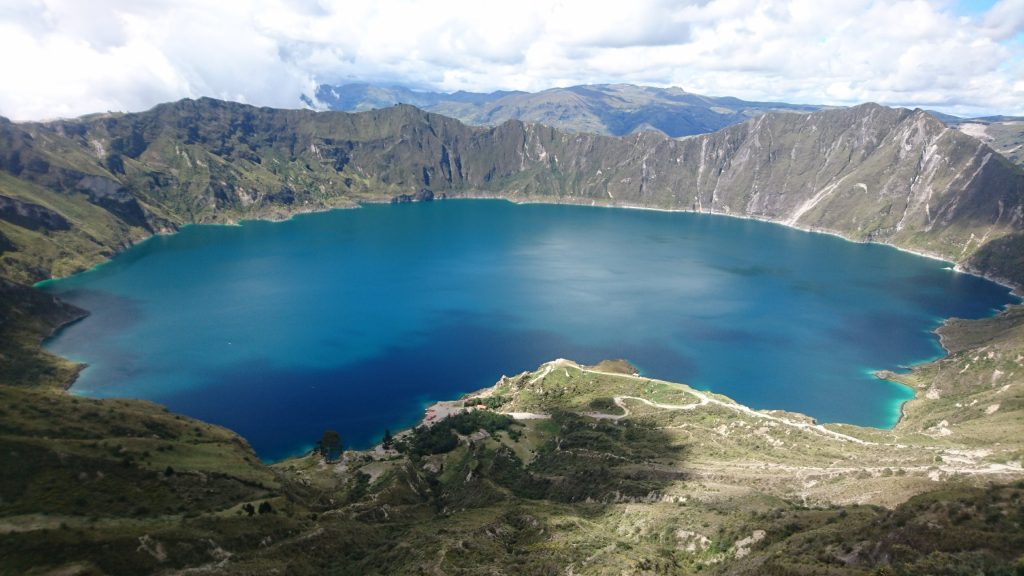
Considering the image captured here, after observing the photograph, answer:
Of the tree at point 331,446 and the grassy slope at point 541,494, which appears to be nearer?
the grassy slope at point 541,494

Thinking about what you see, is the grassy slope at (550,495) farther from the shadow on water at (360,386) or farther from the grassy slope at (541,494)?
the shadow on water at (360,386)

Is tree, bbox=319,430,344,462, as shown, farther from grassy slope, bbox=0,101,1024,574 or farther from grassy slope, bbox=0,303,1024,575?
grassy slope, bbox=0,303,1024,575

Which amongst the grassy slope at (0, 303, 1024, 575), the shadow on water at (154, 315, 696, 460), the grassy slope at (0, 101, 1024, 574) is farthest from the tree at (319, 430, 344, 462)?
the shadow on water at (154, 315, 696, 460)

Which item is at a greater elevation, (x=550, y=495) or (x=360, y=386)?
(x=550, y=495)

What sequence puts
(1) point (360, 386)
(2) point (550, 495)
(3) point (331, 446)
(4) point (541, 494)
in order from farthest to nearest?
1. (1) point (360, 386)
2. (3) point (331, 446)
3. (4) point (541, 494)
4. (2) point (550, 495)

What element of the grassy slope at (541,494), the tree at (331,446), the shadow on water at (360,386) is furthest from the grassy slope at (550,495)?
the shadow on water at (360,386)

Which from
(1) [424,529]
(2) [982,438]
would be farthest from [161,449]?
(2) [982,438]

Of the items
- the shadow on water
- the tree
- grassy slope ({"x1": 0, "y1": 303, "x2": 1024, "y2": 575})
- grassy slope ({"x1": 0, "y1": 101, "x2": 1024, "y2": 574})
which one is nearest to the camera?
grassy slope ({"x1": 0, "y1": 303, "x2": 1024, "y2": 575})

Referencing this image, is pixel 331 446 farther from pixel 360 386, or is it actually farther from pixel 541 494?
pixel 541 494

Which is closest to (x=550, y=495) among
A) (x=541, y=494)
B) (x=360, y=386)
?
(x=541, y=494)
